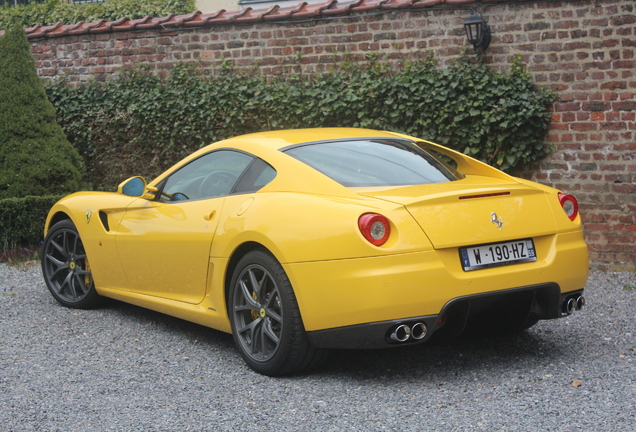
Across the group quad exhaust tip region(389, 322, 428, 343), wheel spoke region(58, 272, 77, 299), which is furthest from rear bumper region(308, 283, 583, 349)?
wheel spoke region(58, 272, 77, 299)

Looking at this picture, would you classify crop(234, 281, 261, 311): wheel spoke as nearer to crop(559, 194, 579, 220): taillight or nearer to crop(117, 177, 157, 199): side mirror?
crop(117, 177, 157, 199): side mirror

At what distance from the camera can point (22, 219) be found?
8719mm

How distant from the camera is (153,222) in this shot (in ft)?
16.6

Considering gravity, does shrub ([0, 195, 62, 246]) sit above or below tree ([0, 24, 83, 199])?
below

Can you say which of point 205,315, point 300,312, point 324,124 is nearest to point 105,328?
point 205,315

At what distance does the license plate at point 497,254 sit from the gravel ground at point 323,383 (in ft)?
2.03

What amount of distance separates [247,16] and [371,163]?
5.43m

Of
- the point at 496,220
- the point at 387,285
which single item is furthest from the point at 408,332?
the point at 496,220

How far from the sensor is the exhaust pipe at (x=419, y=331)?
12.4 ft

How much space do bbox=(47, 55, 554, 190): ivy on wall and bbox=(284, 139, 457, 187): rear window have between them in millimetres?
3121

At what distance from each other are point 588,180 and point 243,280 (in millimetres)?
4456

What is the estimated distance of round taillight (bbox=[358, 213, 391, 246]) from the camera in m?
3.73

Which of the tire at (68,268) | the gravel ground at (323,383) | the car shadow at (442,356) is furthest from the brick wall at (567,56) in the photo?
the tire at (68,268)

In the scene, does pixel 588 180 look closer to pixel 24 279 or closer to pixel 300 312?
pixel 300 312
